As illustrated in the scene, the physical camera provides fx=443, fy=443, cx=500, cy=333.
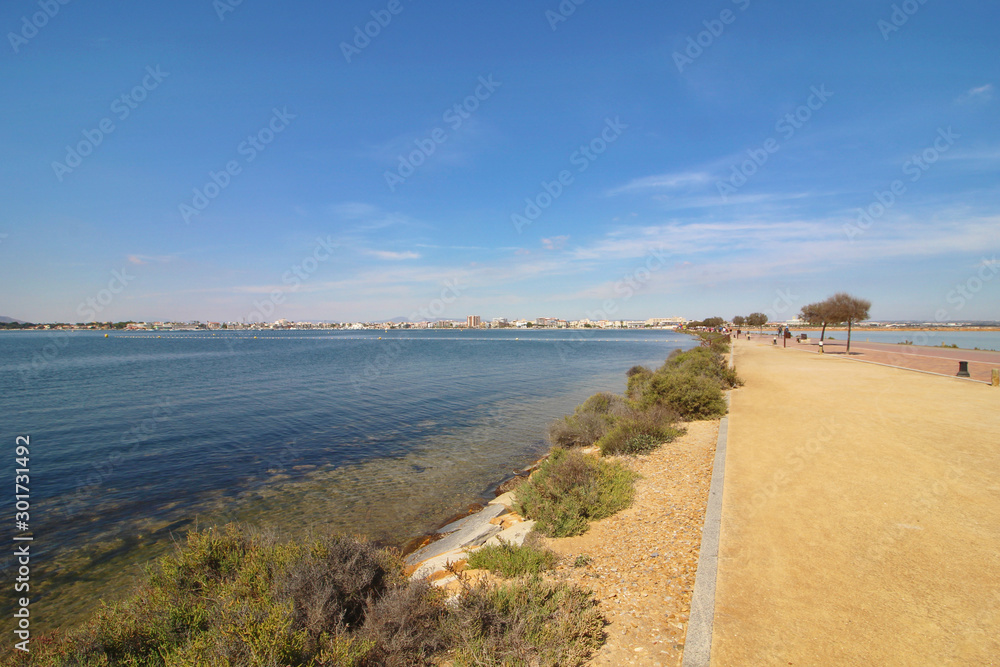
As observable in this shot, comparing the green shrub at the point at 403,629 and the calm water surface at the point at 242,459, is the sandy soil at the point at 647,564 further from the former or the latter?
the calm water surface at the point at 242,459

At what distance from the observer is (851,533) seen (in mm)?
Answer: 5227

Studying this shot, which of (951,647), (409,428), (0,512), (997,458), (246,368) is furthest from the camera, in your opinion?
(246,368)

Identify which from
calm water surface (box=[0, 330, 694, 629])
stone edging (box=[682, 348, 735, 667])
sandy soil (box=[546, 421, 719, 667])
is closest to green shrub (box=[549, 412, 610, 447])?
calm water surface (box=[0, 330, 694, 629])

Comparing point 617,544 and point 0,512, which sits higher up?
point 617,544

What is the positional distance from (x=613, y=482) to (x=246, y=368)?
1427 inches

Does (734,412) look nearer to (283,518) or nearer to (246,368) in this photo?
(283,518)

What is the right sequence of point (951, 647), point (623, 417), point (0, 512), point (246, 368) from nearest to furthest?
point (951, 647) → point (0, 512) → point (623, 417) → point (246, 368)

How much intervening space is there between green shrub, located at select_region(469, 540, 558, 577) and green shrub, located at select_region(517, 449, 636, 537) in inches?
33.1

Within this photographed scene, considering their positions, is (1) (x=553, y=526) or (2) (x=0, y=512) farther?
(2) (x=0, y=512)

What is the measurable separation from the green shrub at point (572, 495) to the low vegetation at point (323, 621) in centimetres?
180

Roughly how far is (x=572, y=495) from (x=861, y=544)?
3407mm

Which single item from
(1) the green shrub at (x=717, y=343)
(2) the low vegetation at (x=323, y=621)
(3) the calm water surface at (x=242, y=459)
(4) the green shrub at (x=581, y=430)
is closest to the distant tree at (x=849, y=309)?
(1) the green shrub at (x=717, y=343)

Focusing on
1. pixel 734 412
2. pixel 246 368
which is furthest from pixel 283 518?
pixel 246 368

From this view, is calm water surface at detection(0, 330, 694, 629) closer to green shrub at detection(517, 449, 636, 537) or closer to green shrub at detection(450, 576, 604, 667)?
green shrub at detection(517, 449, 636, 537)
